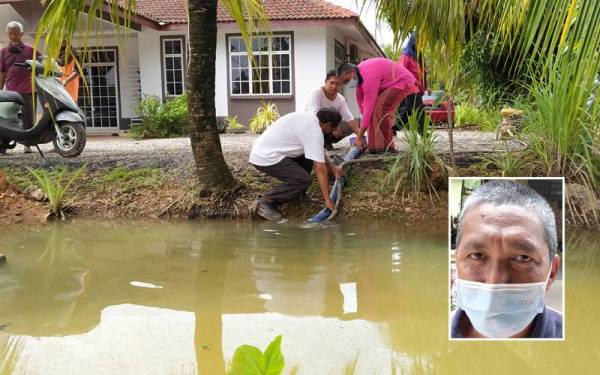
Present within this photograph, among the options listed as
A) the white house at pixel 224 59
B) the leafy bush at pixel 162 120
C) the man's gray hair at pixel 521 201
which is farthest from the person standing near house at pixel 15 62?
the man's gray hair at pixel 521 201

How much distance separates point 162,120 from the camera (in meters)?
13.8

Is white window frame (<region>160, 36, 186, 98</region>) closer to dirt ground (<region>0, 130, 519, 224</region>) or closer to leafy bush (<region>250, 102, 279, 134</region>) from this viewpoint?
leafy bush (<region>250, 102, 279, 134</region>)

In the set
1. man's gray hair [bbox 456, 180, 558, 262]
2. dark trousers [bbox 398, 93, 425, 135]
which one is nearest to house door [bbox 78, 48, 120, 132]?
dark trousers [bbox 398, 93, 425, 135]

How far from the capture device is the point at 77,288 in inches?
150

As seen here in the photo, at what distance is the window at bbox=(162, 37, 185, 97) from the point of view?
614 inches

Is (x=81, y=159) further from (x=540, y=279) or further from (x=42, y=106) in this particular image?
(x=540, y=279)

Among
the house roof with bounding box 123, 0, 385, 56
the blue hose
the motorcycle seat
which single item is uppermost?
the house roof with bounding box 123, 0, 385, 56

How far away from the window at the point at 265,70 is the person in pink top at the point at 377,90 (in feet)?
28.1

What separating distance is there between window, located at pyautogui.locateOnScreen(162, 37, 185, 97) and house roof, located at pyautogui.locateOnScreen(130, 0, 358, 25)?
2.23 ft

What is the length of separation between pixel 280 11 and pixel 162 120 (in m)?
3.83

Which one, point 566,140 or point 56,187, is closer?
point 566,140

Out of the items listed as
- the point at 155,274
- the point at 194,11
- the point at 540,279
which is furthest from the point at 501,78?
the point at 540,279

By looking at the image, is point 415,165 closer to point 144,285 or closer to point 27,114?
point 144,285

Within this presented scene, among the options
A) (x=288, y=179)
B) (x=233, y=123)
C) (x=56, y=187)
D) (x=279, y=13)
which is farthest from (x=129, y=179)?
(x=279, y=13)
